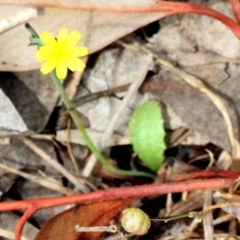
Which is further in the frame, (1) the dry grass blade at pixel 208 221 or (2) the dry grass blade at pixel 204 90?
(2) the dry grass blade at pixel 204 90

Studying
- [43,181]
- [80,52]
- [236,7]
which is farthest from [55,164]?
[236,7]

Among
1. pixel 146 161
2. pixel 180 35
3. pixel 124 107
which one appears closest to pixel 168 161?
pixel 146 161

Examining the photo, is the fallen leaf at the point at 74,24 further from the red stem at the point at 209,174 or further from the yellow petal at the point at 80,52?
the red stem at the point at 209,174

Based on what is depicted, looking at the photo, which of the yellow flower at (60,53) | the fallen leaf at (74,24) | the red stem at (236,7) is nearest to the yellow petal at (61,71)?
the yellow flower at (60,53)

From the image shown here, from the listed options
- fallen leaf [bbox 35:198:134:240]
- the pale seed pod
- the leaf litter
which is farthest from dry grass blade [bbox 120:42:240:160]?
the pale seed pod

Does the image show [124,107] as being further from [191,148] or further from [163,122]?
[191,148]

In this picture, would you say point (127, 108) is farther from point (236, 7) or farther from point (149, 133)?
point (236, 7)

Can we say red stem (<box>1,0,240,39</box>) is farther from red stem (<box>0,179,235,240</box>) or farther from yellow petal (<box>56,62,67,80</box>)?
red stem (<box>0,179,235,240</box>)
